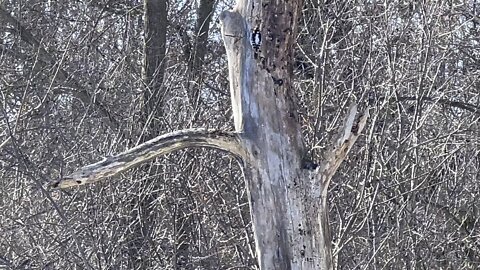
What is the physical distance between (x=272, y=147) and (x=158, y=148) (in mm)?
440

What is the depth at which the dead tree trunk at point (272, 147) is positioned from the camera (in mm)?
3244

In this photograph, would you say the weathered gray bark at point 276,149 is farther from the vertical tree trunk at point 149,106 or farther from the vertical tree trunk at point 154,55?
the vertical tree trunk at point 154,55

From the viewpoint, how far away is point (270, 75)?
332 cm

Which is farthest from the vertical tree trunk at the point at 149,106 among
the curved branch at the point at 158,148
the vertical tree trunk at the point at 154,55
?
the curved branch at the point at 158,148

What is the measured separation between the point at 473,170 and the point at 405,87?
2.58ft

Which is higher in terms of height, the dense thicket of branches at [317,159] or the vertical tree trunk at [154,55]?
the vertical tree trunk at [154,55]

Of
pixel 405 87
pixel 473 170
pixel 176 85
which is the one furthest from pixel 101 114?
pixel 473 170

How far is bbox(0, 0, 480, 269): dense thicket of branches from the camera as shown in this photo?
542 cm

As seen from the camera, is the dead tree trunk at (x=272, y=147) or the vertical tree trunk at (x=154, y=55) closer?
the dead tree trunk at (x=272, y=147)

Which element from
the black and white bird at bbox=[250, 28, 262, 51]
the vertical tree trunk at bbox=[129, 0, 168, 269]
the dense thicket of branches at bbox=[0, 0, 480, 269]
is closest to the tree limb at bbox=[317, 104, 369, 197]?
the black and white bird at bbox=[250, 28, 262, 51]

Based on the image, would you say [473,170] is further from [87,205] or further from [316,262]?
[316,262]

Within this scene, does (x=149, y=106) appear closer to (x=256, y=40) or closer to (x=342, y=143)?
(x=256, y=40)

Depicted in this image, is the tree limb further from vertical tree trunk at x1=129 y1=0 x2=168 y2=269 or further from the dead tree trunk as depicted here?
vertical tree trunk at x1=129 y1=0 x2=168 y2=269

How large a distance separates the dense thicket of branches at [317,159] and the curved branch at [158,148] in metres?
1.66
